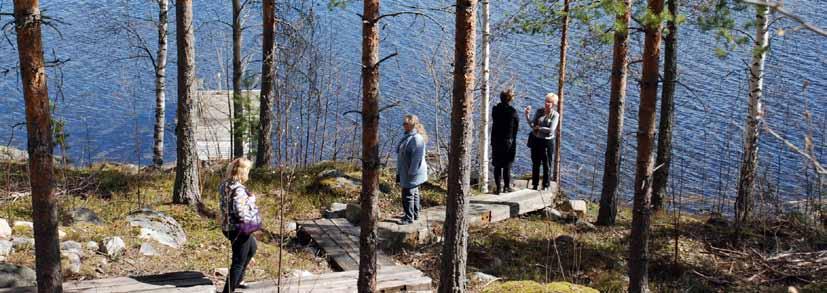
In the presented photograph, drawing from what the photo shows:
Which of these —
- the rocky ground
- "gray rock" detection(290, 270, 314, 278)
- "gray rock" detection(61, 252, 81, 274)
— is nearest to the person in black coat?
the rocky ground

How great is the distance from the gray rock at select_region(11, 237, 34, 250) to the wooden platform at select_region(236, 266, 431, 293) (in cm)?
294

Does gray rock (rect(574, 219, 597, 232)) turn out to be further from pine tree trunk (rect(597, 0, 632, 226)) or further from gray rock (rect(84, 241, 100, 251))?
gray rock (rect(84, 241, 100, 251))

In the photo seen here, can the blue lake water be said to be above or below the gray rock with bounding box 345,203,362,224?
above

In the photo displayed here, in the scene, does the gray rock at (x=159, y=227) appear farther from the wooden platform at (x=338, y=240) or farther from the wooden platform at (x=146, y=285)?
the wooden platform at (x=146, y=285)

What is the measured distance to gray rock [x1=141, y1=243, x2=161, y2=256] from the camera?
978cm

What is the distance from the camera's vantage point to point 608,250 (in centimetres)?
1138

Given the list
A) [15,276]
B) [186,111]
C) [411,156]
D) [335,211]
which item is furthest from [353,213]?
[15,276]

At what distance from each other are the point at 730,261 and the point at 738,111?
9728 mm

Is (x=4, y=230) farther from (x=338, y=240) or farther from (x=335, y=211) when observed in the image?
(x=335, y=211)

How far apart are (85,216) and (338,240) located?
3294 mm

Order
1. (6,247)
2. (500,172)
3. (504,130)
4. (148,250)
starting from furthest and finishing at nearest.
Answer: (500,172), (504,130), (148,250), (6,247)

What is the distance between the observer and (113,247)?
9570 mm

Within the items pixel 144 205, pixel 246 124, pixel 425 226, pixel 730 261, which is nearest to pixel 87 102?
pixel 246 124

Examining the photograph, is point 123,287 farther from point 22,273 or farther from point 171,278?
point 22,273
